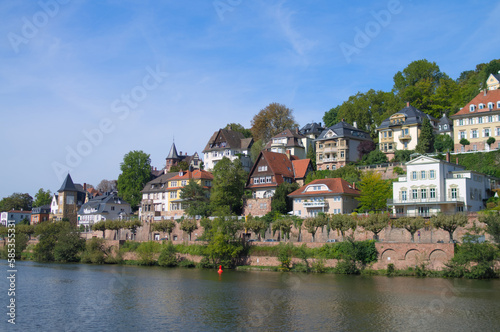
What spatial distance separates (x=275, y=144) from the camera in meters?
92.4

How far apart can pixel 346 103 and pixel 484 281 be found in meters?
61.5

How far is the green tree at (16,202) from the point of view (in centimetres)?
14062

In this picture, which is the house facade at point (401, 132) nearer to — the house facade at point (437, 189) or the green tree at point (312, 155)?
the green tree at point (312, 155)

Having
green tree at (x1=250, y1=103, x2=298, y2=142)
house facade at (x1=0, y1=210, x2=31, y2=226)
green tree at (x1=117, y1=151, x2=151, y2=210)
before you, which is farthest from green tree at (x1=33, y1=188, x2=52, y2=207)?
green tree at (x1=250, y1=103, x2=298, y2=142)

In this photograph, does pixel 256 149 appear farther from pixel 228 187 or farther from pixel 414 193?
pixel 414 193

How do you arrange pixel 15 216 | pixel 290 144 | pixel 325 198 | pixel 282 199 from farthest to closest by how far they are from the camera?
pixel 15 216 → pixel 290 144 → pixel 282 199 → pixel 325 198

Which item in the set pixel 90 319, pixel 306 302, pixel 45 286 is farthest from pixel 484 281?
pixel 45 286

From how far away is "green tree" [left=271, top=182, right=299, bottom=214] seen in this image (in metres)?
73.2

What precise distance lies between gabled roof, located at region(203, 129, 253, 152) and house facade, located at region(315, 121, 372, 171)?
16.5 meters

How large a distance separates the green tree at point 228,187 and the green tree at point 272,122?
1040 inches

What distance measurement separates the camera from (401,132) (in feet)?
274

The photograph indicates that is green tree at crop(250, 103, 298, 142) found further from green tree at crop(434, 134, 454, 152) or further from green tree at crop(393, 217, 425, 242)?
green tree at crop(393, 217, 425, 242)

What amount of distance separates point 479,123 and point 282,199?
3165cm

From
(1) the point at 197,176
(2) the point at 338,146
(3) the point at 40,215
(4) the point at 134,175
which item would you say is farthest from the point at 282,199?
(3) the point at 40,215
